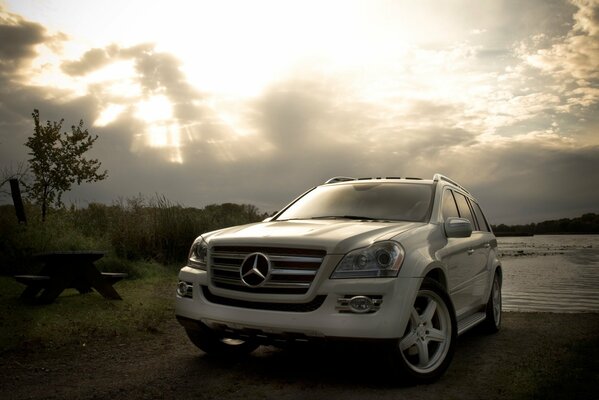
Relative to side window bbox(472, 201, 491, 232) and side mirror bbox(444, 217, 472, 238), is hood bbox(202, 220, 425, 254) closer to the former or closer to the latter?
side mirror bbox(444, 217, 472, 238)

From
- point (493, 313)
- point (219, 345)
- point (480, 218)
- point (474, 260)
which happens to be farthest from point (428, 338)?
point (480, 218)

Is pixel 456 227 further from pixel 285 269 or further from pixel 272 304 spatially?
pixel 272 304

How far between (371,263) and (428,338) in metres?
0.95

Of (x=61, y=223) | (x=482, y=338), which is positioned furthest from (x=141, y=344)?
(x=61, y=223)

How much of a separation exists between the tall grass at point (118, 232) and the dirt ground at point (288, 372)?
18.3ft

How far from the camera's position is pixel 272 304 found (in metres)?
4.45

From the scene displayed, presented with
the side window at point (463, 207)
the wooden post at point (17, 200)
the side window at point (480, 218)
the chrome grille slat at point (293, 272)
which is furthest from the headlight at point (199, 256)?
the wooden post at point (17, 200)

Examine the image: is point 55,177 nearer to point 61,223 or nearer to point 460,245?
point 61,223

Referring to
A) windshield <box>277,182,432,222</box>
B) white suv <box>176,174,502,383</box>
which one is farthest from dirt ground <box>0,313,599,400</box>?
windshield <box>277,182,432,222</box>

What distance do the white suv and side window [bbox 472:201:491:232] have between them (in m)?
1.83

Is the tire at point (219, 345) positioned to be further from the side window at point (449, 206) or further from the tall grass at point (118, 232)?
the tall grass at point (118, 232)

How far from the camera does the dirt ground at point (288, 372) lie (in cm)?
438

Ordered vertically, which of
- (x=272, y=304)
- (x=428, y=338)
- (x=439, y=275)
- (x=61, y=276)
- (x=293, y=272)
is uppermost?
(x=293, y=272)

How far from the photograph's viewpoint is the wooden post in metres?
12.7
